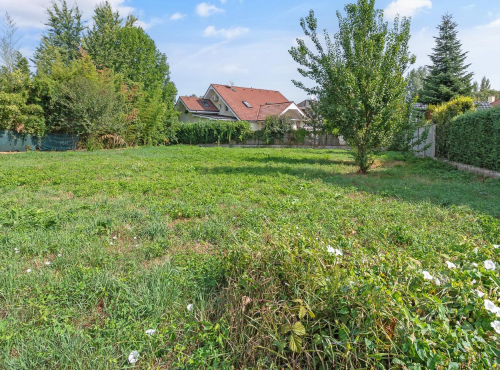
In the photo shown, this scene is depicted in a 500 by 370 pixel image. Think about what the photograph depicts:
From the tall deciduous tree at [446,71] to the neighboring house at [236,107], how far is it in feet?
34.1

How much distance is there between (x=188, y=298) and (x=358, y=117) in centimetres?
801

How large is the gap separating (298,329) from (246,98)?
3356 centimetres

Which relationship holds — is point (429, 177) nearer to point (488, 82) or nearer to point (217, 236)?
point (217, 236)

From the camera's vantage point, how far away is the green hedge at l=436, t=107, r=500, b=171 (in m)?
8.16

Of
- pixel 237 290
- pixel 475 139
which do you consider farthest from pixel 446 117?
pixel 237 290

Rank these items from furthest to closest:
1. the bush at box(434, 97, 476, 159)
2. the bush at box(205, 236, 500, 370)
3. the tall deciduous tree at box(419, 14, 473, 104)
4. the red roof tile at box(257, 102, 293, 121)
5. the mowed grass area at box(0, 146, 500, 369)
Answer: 1. the red roof tile at box(257, 102, 293, 121)
2. the tall deciduous tree at box(419, 14, 473, 104)
3. the bush at box(434, 97, 476, 159)
4. the mowed grass area at box(0, 146, 500, 369)
5. the bush at box(205, 236, 500, 370)

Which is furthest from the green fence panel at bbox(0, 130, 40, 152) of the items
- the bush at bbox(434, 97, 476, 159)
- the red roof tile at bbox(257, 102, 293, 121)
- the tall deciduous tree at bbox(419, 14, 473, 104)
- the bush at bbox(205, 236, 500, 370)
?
the tall deciduous tree at bbox(419, 14, 473, 104)

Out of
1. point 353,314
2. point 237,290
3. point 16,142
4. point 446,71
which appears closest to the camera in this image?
point 353,314

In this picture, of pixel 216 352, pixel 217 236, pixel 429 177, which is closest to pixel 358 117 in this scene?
pixel 429 177

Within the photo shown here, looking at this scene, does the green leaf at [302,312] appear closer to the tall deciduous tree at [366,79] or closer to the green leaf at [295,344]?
the green leaf at [295,344]

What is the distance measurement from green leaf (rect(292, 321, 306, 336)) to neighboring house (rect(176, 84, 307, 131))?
90.4ft

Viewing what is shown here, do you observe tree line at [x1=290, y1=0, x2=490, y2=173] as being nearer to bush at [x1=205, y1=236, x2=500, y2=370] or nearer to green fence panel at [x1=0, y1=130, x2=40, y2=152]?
bush at [x1=205, y1=236, x2=500, y2=370]

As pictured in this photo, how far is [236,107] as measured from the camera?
30938 millimetres

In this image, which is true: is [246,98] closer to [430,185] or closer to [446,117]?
[446,117]
